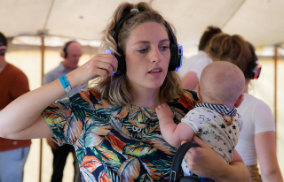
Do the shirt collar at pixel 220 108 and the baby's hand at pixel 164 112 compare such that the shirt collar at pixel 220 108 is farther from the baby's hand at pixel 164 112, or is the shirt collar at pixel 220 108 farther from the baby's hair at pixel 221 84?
the baby's hand at pixel 164 112

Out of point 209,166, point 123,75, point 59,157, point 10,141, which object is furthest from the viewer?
point 59,157

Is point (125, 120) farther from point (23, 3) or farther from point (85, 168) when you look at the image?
point (23, 3)

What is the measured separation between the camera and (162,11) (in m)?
5.03

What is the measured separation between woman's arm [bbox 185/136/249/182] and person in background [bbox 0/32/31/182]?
1972 mm

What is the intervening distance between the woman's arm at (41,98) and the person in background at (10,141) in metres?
1.55

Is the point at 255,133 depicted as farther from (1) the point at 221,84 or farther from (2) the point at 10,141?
(2) the point at 10,141

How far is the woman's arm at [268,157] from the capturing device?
1923mm

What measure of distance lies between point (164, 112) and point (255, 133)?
2.69 feet

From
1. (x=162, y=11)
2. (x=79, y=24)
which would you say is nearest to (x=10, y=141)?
(x=79, y=24)

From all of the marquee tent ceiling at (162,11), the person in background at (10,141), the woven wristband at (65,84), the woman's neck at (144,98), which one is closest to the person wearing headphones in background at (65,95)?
the person in background at (10,141)

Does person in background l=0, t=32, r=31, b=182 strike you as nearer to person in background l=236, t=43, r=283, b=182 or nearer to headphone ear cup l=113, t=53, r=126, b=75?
headphone ear cup l=113, t=53, r=126, b=75

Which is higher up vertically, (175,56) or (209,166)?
(175,56)

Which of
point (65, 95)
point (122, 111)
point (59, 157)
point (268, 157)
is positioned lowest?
point (59, 157)

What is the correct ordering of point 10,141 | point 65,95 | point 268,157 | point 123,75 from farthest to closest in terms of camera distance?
point 65,95 → point 10,141 → point 268,157 → point 123,75
